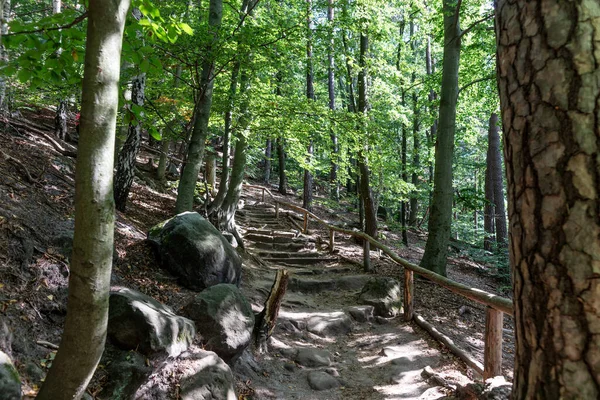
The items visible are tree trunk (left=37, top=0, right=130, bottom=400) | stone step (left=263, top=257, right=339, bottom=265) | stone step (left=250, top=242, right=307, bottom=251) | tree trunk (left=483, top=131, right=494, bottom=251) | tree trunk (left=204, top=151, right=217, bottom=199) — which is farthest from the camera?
tree trunk (left=483, top=131, right=494, bottom=251)

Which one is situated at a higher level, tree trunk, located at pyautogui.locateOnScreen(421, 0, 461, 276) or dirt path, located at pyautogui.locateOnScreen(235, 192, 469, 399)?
tree trunk, located at pyautogui.locateOnScreen(421, 0, 461, 276)

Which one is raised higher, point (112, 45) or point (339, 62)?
point (339, 62)

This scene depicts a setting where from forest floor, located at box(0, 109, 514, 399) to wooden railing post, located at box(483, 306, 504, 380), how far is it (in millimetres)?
501

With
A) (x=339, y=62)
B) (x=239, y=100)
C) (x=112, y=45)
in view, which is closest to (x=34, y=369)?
(x=112, y=45)

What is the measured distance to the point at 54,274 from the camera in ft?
12.7

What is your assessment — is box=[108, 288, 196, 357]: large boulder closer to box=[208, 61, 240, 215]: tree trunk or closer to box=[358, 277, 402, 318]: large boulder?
box=[358, 277, 402, 318]: large boulder

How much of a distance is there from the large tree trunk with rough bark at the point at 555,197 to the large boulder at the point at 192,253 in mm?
5230

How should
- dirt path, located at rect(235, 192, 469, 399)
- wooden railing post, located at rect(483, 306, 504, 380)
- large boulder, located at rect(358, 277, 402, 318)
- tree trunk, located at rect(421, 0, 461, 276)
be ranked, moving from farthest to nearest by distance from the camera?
tree trunk, located at rect(421, 0, 461, 276) < large boulder, located at rect(358, 277, 402, 318) < dirt path, located at rect(235, 192, 469, 399) < wooden railing post, located at rect(483, 306, 504, 380)

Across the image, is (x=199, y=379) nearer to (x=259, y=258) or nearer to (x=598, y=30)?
(x=598, y=30)

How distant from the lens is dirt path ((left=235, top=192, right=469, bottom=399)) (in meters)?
4.62

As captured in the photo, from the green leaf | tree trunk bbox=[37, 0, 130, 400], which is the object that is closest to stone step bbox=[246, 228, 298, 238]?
the green leaf

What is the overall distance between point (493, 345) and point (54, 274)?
4447 mm

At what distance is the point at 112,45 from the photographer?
1963 millimetres

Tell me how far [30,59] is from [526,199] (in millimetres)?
2976
